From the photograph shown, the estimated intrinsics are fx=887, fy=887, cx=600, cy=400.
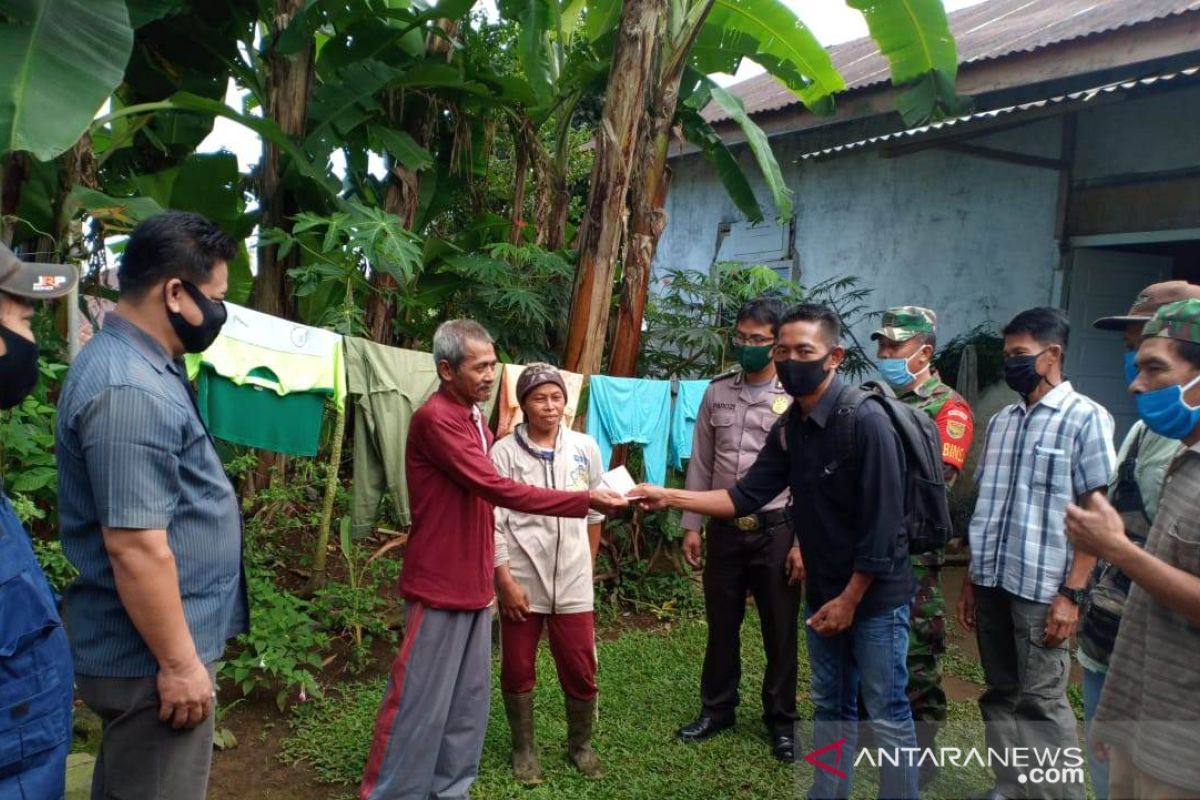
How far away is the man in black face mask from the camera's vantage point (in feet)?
6.71

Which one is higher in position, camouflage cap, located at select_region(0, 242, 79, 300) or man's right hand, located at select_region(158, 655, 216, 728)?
camouflage cap, located at select_region(0, 242, 79, 300)

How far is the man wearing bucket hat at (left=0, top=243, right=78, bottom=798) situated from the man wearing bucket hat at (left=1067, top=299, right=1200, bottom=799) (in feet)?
7.82

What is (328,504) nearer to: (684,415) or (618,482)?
(618,482)

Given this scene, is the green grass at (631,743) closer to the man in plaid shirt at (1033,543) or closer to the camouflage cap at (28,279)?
the man in plaid shirt at (1033,543)

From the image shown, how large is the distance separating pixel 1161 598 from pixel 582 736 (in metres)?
2.55

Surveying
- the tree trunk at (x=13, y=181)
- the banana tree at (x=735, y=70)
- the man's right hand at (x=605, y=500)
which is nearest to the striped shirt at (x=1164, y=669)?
the man's right hand at (x=605, y=500)

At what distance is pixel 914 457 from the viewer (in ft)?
10.1

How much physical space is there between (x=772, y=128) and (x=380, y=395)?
5839 millimetres

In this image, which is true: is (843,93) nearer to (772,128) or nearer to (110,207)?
(772,128)

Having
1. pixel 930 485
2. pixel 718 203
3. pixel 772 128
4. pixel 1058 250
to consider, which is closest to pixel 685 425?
pixel 930 485

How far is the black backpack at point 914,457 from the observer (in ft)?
9.76

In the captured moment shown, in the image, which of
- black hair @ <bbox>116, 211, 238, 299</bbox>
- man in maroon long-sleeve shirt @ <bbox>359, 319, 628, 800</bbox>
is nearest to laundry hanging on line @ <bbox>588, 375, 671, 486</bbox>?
man in maroon long-sleeve shirt @ <bbox>359, 319, 628, 800</bbox>

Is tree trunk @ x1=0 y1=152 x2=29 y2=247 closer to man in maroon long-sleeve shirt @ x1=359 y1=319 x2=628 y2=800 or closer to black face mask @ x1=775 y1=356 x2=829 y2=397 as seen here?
man in maroon long-sleeve shirt @ x1=359 y1=319 x2=628 y2=800

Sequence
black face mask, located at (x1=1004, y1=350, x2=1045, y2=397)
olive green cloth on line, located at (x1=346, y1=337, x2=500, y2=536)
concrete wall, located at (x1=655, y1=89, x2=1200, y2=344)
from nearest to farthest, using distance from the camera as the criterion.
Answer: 1. black face mask, located at (x1=1004, y1=350, x2=1045, y2=397)
2. olive green cloth on line, located at (x1=346, y1=337, x2=500, y2=536)
3. concrete wall, located at (x1=655, y1=89, x2=1200, y2=344)
